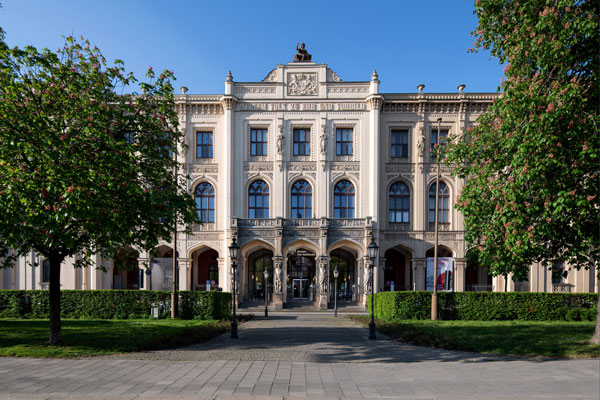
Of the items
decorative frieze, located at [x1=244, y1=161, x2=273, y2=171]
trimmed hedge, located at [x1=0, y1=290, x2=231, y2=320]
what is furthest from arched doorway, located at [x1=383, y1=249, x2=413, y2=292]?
trimmed hedge, located at [x1=0, y1=290, x2=231, y2=320]

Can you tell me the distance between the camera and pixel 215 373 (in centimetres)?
899

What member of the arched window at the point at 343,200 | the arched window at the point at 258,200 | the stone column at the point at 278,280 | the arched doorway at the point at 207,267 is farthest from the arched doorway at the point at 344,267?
the arched doorway at the point at 207,267

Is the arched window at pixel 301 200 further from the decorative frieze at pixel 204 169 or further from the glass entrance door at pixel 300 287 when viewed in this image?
the decorative frieze at pixel 204 169

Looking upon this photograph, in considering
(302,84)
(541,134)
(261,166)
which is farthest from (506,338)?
(302,84)

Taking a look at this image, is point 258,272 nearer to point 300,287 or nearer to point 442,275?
point 300,287

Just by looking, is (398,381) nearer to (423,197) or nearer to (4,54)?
(4,54)

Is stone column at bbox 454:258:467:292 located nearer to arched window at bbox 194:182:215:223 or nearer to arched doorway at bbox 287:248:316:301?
arched doorway at bbox 287:248:316:301

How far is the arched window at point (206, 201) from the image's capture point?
112ft

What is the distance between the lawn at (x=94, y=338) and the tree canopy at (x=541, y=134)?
1061 centimetres

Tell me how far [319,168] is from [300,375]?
83.8 ft

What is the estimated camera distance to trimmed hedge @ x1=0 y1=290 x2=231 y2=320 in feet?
67.5

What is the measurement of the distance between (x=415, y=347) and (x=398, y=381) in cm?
465

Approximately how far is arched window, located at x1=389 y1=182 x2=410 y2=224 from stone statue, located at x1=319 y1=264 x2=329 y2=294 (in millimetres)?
7130

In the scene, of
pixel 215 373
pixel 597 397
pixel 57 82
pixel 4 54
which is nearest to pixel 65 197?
pixel 57 82
